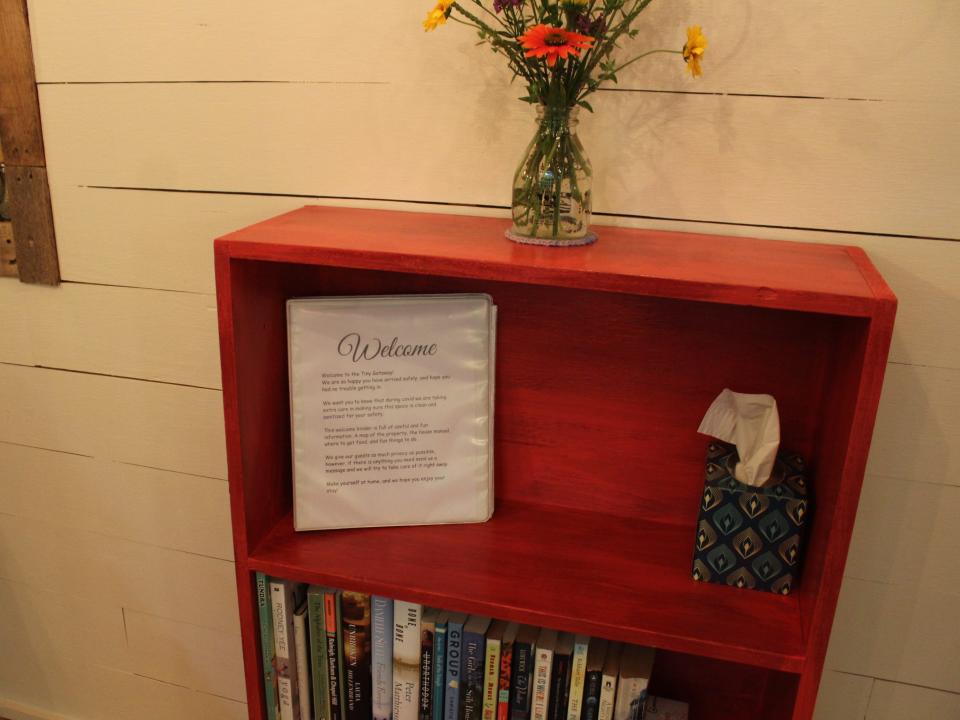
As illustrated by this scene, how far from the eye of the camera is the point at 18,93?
4.21ft

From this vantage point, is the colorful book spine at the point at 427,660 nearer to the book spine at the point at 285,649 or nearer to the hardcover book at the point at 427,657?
the hardcover book at the point at 427,657

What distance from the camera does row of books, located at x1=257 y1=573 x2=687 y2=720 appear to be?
3.54 feet

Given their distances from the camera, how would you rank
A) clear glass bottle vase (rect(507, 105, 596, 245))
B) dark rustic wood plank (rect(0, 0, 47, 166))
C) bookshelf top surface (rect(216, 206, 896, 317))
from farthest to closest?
1. dark rustic wood plank (rect(0, 0, 47, 166))
2. clear glass bottle vase (rect(507, 105, 596, 245))
3. bookshelf top surface (rect(216, 206, 896, 317))

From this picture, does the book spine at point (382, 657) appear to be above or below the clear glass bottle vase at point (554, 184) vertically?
below

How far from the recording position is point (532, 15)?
1010mm

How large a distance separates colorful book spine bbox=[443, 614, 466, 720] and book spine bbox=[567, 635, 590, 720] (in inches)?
6.1

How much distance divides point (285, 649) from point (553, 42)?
2.88ft

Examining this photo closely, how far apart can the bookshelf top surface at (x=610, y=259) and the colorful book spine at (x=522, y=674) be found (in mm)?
512

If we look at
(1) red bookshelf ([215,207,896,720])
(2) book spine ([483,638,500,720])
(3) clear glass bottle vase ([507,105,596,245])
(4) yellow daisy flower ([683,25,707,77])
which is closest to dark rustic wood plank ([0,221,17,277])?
(1) red bookshelf ([215,207,896,720])

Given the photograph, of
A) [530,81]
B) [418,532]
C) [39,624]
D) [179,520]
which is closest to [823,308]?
[530,81]

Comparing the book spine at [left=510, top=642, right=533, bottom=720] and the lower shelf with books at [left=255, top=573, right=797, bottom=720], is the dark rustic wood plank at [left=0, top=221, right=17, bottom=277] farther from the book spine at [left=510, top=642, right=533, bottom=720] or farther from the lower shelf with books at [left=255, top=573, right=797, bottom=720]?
the book spine at [left=510, top=642, right=533, bottom=720]

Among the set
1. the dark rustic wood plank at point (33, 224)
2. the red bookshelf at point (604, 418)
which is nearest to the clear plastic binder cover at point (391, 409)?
the red bookshelf at point (604, 418)

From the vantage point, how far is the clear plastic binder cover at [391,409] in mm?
1085

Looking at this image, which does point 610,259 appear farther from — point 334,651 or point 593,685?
point 334,651
